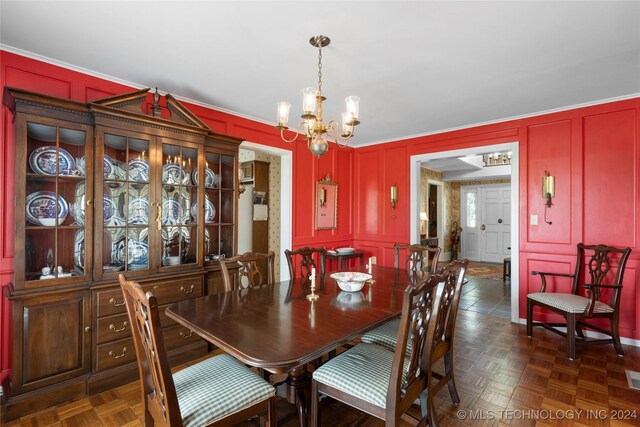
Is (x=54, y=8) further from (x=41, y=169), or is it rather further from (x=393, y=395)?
(x=393, y=395)

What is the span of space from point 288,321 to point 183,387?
0.57m

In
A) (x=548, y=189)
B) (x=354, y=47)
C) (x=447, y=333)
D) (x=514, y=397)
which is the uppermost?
(x=354, y=47)

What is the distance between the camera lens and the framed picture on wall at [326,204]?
15.3 feet

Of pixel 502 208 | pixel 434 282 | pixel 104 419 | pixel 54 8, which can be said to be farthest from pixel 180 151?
pixel 502 208

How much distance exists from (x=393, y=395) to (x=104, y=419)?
1916mm

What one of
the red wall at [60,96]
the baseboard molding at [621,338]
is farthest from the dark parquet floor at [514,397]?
the red wall at [60,96]

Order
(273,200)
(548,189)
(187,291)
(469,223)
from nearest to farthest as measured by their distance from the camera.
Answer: (187,291) → (548,189) → (273,200) → (469,223)

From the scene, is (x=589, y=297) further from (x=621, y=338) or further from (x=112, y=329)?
(x=112, y=329)

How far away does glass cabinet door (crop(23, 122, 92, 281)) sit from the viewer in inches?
84.3

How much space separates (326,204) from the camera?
479cm

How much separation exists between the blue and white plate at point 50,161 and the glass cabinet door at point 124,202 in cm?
21

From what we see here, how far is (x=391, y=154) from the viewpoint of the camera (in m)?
4.88

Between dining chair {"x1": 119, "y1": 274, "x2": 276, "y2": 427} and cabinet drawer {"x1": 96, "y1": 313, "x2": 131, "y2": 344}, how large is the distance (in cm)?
113

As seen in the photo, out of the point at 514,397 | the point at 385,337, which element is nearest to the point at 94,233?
the point at 385,337
